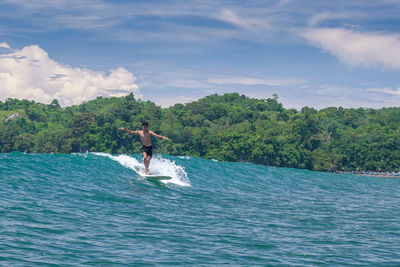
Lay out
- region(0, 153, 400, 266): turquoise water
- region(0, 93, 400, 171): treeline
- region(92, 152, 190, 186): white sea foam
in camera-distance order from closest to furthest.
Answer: region(0, 153, 400, 266): turquoise water, region(92, 152, 190, 186): white sea foam, region(0, 93, 400, 171): treeline

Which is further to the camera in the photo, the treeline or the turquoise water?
the treeline

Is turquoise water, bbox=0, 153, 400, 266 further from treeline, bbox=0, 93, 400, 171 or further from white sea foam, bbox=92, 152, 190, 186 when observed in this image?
treeline, bbox=0, 93, 400, 171

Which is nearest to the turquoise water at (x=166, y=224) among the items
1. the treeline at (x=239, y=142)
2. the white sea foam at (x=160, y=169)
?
the white sea foam at (x=160, y=169)

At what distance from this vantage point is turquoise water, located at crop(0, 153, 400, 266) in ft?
36.3

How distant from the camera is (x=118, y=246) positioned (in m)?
11.5

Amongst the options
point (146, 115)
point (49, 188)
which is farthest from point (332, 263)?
point (146, 115)

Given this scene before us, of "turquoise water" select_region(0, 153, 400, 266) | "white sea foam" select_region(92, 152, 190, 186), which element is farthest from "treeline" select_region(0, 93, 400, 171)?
"turquoise water" select_region(0, 153, 400, 266)

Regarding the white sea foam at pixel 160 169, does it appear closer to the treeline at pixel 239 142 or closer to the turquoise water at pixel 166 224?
the turquoise water at pixel 166 224

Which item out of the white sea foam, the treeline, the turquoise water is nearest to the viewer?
the turquoise water

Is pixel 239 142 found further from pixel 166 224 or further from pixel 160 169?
pixel 166 224

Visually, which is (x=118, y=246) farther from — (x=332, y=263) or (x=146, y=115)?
(x=146, y=115)

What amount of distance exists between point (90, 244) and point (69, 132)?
127 metres

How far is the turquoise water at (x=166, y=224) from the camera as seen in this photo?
1107 cm

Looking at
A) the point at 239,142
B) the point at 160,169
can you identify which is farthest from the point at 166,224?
the point at 239,142
